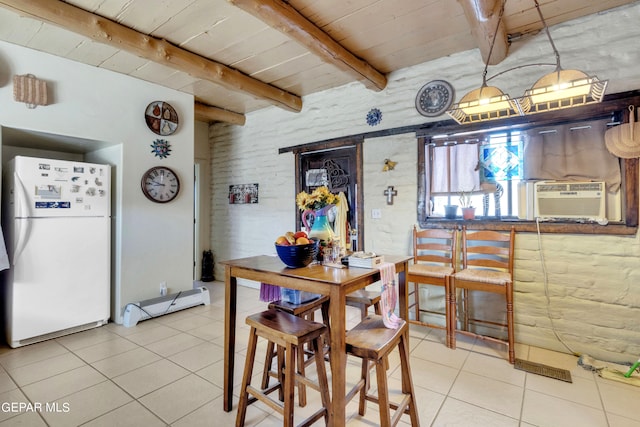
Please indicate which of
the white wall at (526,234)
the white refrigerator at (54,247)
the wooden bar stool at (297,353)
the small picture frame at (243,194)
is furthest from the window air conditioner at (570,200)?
the white refrigerator at (54,247)

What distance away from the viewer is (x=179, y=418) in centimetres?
183

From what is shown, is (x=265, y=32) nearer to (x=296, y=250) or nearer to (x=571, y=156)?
(x=296, y=250)

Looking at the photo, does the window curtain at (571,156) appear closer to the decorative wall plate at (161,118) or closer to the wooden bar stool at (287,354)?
the wooden bar stool at (287,354)

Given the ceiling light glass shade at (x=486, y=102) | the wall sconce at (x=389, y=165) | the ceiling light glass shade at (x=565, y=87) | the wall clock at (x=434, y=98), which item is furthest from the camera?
the wall sconce at (x=389, y=165)

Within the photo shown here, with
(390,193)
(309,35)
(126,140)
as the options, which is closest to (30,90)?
(126,140)

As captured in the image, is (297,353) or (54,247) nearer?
(297,353)

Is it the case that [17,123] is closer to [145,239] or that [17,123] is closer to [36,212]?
[36,212]

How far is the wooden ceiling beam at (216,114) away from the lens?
4.46 metres

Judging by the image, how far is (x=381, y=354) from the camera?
1423 mm

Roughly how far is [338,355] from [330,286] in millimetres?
316

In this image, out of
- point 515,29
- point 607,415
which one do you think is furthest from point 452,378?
point 515,29

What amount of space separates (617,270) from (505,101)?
1.85 meters

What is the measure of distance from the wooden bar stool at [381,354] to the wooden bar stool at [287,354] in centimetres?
18

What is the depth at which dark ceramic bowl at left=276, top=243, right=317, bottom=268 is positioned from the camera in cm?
168
